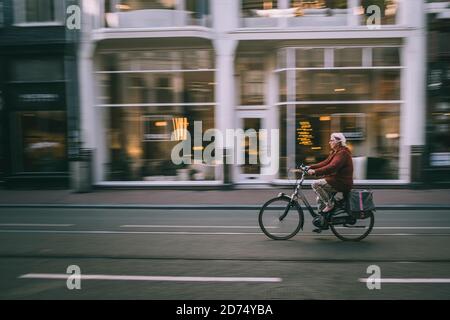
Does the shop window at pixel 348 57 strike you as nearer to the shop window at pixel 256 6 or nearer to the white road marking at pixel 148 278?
the shop window at pixel 256 6

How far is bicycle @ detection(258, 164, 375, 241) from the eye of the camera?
26.3 feet

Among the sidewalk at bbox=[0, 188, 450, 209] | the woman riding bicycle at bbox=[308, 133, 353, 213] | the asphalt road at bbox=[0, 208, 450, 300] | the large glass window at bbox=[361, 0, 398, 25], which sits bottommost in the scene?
the sidewalk at bbox=[0, 188, 450, 209]

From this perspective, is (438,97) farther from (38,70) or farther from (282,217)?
(38,70)

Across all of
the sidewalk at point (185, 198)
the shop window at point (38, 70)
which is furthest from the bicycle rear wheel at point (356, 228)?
the shop window at point (38, 70)

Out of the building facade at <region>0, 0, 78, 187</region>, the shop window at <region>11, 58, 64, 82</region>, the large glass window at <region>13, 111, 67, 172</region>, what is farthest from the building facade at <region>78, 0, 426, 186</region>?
the large glass window at <region>13, 111, 67, 172</region>

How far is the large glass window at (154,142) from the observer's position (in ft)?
53.1

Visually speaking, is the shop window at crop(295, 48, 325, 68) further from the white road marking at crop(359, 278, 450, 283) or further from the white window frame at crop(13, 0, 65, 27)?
the white road marking at crop(359, 278, 450, 283)

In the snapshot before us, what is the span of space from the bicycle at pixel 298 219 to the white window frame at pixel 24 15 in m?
11.6

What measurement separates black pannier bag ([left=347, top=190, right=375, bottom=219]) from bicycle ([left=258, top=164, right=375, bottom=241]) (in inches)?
2.5

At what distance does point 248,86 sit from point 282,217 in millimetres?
9176

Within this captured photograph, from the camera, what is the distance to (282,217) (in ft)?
26.6
